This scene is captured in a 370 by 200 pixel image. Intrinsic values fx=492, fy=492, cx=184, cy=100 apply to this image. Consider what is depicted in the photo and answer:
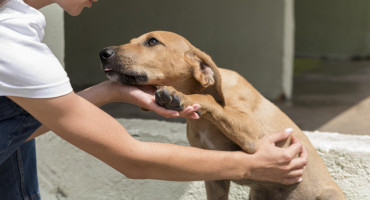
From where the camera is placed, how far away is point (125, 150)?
1.99 metres

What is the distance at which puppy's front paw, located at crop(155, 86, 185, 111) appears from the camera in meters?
2.24

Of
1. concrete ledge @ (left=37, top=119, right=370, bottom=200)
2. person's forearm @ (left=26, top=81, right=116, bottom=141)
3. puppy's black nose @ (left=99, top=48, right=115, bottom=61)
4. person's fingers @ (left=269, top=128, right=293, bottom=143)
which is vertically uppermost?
puppy's black nose @ (left=99, top=48, right=115, bottom=61)

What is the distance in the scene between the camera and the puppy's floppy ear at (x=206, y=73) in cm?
259

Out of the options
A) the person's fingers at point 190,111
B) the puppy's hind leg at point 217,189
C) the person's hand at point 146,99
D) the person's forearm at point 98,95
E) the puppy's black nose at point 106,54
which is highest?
the puppy's black nose at point 106,54

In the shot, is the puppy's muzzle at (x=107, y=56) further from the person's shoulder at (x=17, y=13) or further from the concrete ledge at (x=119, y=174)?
the concrete ledge at (x=119, y=174)

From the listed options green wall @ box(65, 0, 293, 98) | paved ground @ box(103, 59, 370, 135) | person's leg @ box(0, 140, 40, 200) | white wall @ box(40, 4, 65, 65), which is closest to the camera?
person's leg @ box(0, 140, 40, 200)

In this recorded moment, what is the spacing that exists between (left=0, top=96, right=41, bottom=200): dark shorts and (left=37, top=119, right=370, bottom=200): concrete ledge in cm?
85

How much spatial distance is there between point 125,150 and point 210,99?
661 millimetres

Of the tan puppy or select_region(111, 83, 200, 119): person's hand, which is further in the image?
the tan puppy

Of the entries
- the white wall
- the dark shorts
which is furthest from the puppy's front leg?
the white wall

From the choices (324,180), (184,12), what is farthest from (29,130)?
(184,12)

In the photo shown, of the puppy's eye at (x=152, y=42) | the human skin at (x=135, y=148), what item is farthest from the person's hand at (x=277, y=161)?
the puppy's eye at (x=152, y=42)

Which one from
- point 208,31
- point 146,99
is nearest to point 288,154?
point 146,99

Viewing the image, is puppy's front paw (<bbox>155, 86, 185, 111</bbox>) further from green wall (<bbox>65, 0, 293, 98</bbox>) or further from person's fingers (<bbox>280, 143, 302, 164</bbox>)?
green wall (<bbox>65, 0, 293, 98</bbox>)
